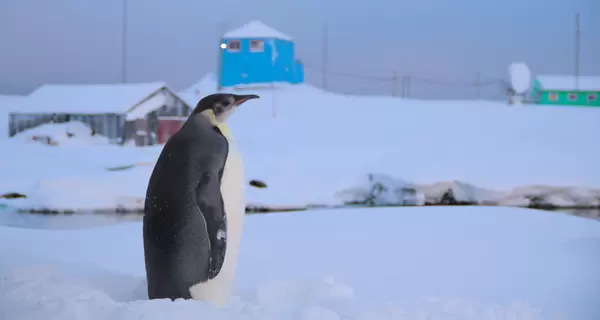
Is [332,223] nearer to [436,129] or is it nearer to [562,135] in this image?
[562,135]

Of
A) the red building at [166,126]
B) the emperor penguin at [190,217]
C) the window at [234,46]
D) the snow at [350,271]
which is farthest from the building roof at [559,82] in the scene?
the emperor penguin at [190,217]

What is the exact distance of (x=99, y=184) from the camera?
5.38 meters

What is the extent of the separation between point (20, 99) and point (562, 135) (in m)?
6.22

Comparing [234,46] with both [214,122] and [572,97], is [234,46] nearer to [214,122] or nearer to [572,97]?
[572,97]

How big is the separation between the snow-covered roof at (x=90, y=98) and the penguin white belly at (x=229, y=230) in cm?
522

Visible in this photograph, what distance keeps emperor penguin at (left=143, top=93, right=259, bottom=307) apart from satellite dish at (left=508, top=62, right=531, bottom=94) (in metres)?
7.36

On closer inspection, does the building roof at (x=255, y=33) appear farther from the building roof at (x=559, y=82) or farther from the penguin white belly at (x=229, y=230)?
the penguin white belly at (x=229, y=230)

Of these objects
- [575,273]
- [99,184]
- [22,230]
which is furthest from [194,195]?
[99,184]

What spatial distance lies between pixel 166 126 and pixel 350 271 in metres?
6.07

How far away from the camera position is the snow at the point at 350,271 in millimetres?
1473

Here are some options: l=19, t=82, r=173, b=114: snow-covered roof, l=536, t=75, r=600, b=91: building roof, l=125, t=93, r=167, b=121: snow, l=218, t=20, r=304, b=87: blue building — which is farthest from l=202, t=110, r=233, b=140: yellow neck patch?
l=536, t=75, r=600, b=91: building roof

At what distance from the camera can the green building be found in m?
11.0

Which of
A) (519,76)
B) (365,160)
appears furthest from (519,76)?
(365,160)

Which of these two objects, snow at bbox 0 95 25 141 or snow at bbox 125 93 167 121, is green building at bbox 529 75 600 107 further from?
snow at bbox 0 95 25 141
